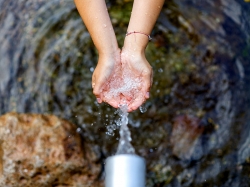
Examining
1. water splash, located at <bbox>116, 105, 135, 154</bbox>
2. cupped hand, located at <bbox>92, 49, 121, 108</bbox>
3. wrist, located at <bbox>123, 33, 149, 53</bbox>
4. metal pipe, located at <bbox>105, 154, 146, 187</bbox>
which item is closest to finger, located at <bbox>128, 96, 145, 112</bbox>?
cupped hand, located at <bbox>92, 49, 121, 108</bbox>

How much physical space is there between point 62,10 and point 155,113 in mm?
1404

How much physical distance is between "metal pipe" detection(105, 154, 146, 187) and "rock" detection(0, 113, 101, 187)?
62.0 inches

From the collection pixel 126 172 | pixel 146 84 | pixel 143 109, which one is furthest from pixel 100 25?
pixel 126 172

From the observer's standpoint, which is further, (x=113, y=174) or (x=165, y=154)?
(x=165, y=154)

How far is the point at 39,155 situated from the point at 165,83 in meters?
1.39

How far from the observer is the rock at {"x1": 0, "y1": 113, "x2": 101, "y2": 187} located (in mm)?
2934

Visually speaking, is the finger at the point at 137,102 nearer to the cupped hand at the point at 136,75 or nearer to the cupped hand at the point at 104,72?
the cupped hand at the point at 136,75

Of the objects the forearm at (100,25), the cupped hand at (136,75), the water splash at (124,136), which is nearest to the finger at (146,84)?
the cupped hand at (136,75)

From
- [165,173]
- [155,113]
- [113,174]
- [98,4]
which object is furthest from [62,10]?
[113,174]

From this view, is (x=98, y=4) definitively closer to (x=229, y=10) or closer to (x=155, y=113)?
(x=155, y=113)

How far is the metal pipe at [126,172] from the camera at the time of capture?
1.41 m

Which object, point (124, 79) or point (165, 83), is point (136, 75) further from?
point (165, 83)

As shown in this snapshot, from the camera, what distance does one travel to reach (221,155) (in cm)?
335

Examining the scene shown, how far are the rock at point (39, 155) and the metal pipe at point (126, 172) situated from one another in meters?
1.57
